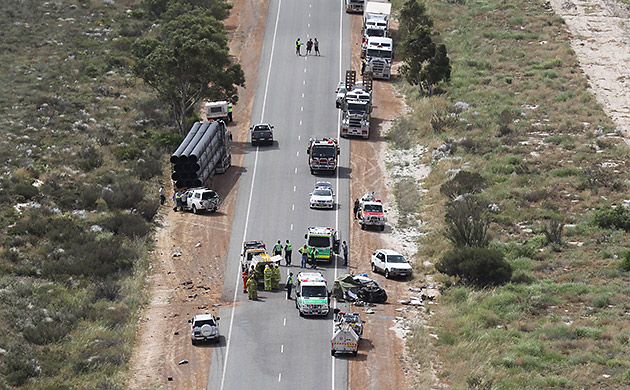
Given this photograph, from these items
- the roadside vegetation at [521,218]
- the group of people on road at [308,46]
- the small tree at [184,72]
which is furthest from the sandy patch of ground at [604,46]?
the small tree at [184,72]

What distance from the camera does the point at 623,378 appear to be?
1443 inches

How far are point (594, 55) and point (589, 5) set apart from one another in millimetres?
17315

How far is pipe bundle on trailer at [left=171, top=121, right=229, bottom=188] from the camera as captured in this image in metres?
63.3

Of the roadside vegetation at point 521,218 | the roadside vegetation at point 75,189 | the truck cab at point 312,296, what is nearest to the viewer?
the roadside vegetation at point 521,218

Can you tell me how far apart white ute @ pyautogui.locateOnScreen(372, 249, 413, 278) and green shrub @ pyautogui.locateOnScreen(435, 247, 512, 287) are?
116 inches

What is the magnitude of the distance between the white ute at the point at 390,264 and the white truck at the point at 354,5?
56.5 meters

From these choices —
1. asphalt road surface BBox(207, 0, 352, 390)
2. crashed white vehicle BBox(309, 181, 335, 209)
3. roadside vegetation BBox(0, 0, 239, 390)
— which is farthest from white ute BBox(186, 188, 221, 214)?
crashed white vehicle BBox(309, 181, 335, 209)

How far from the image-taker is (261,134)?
75938mm

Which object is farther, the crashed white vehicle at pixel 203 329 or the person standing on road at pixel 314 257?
the person standing on road at pixel 314 257

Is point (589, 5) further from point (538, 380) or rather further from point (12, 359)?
point (12, 359)

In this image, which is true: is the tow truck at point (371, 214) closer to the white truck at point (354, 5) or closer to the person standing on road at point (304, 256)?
the person standing on road at point (304, 256)

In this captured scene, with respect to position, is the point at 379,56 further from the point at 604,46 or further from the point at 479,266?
the point at 479,266

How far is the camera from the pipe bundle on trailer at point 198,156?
2494 inches

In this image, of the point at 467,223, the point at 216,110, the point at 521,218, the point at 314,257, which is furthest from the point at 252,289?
the point at 216,110
